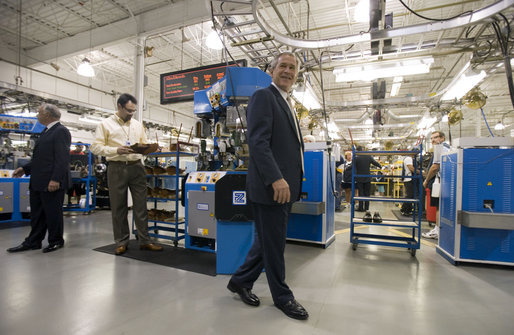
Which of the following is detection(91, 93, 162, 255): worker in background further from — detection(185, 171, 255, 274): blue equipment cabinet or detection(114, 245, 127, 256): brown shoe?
detection(185, 171, 255, 274): blue equipment cabinet

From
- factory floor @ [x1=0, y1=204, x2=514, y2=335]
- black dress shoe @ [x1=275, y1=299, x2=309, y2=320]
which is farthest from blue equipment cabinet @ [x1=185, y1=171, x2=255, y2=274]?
black dress shoe @ [x1=275, y1=299, x2=309, y2=320]

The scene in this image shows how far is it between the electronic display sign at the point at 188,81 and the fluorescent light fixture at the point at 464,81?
464cm

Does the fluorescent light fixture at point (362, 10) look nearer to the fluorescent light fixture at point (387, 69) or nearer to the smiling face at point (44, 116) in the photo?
the fluorescent light fixture at point (387, 69)

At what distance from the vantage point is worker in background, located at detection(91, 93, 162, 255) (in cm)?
288

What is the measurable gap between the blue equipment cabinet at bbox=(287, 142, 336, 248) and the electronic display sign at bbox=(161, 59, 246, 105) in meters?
2.43

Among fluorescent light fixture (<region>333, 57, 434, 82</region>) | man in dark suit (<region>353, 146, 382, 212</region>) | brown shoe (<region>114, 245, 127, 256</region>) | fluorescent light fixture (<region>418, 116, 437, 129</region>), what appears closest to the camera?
brown shoe (<region>114, 245, 127, 256</region>)

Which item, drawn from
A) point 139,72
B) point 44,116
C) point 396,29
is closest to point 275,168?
point 44,116

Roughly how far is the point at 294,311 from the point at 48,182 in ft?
9.64

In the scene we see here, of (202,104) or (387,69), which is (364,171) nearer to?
(387,69)

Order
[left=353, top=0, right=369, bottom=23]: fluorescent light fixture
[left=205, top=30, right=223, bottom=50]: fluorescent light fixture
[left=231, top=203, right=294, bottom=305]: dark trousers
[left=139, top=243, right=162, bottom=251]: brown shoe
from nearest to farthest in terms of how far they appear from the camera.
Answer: [left=231, top=203, right=294, bottom=305]: dark trousers
[left=139, top=243, right=162, bottom=251]: brown shoe
[left=353, top=0, right=369, bottom=23]: fluorescent light fixture
[left=205, top=30, right=223, bottom=50]: fluorescent light fixture

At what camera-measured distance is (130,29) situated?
5.99 m

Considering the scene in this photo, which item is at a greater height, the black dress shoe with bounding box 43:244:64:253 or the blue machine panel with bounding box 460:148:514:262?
the blue machine panel with bounding box 460:148:514:262

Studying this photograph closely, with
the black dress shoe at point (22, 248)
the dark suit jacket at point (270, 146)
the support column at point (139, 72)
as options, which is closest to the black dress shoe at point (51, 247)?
the black dress shoe at point (22, 248)

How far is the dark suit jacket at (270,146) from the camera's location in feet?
4.99
